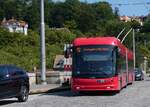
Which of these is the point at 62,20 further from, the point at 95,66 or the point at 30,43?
the point at 95,66

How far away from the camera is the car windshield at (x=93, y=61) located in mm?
30156

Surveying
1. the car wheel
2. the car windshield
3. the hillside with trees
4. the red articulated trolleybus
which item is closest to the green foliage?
the hillside with trees

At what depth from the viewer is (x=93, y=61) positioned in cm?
3039

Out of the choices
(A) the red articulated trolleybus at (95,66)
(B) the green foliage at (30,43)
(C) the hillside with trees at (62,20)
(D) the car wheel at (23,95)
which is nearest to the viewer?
(D) the car wheel at (23,95)

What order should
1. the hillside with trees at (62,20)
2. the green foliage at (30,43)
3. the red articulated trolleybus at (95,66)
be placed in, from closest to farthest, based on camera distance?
1. the red articulated trolleybus at (95,66)
2. the green foliage at (30,43)
3. the hillside with trees at (62,20)

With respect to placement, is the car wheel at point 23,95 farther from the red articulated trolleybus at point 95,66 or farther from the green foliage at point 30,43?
the green foliage at point 30,43

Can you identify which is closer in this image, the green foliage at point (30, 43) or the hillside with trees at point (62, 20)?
the green foliage at point (30, 43)

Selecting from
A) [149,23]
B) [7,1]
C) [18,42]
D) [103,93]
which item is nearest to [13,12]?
[7,1]

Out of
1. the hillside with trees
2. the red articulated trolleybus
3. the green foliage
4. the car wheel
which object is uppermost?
the hillside with trees

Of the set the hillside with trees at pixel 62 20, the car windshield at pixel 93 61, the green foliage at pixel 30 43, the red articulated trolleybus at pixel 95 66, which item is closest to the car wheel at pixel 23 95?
the red articulated trolleybus at pixel 95 66

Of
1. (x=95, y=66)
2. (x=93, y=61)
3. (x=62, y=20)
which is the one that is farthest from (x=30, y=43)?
(x=95, y=66)

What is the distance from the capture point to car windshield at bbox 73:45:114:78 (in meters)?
30.2

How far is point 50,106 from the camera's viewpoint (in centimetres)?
2272

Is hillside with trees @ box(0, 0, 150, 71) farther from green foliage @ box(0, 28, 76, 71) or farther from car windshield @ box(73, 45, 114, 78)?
car windshield @ box(73, 45, 114, 78)
